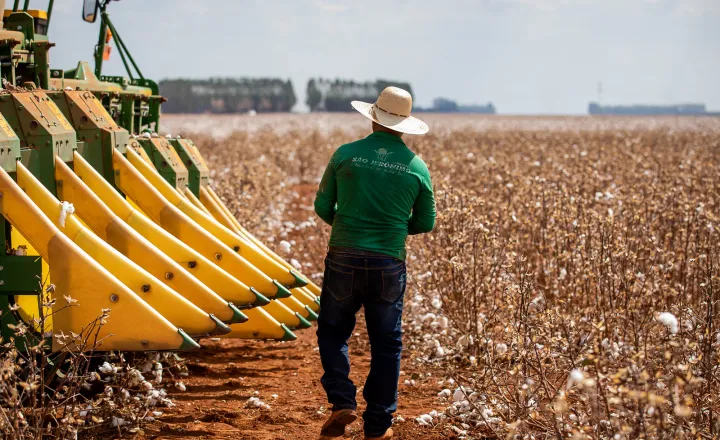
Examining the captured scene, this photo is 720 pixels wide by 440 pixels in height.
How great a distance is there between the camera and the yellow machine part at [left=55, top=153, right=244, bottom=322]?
510cm

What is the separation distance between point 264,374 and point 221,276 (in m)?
1.42

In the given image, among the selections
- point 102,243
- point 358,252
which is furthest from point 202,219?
point 358,252

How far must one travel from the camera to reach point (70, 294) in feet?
14.8

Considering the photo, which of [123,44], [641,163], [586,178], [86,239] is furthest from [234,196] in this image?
[641,163]

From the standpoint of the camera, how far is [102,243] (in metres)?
4.86

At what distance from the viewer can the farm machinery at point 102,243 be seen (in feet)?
14.8

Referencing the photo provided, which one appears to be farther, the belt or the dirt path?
the dirt path

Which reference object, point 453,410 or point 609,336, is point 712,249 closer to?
point 609,336

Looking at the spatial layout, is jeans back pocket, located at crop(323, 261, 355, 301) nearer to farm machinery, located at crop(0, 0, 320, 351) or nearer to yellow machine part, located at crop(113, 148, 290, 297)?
farm machinery, located at crop(0, 0, 320, 351)

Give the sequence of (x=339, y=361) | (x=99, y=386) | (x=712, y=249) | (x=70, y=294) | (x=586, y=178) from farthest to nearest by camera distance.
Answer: (x=586, y=178) < (x=712, y=249) < (x=99, y=386) < (x=339, y=361) < (x=70, y=294)

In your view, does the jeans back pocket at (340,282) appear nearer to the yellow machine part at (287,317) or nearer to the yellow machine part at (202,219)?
the yellow machine part at (202,219)

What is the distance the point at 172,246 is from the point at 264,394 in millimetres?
1281

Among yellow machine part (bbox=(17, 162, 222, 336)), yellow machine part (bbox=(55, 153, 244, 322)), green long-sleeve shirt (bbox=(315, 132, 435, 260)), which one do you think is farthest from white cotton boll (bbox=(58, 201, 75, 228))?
green long-sleeve shirt (bbox=(315, 132, 435, 260))

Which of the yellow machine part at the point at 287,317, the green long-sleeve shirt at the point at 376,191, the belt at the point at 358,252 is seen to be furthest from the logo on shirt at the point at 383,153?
the yellow machine part at the point at 287,317
